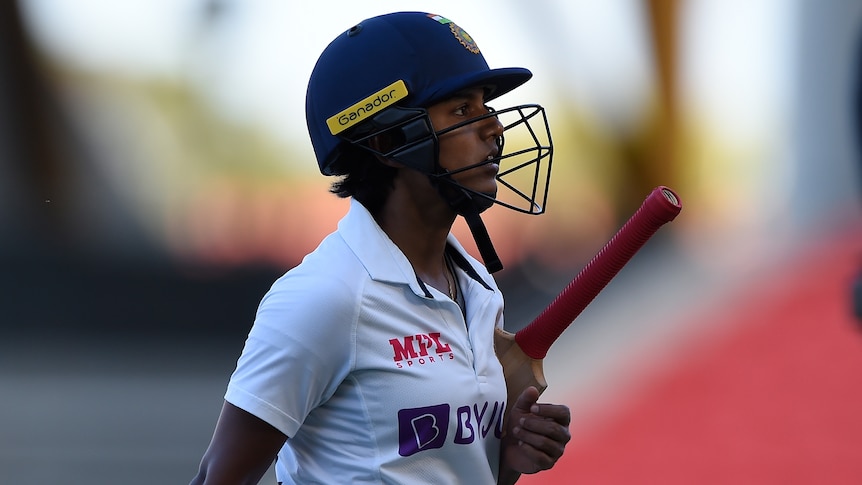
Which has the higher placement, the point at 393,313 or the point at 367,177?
the point at 367,177

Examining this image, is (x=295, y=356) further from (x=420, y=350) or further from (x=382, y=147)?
(x=382, y=147)

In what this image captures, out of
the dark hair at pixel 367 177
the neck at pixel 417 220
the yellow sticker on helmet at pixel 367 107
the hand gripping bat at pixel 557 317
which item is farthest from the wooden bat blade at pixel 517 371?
the yellow sticker on helmet at pixel 367 107

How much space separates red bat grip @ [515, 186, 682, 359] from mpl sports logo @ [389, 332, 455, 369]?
19 cm

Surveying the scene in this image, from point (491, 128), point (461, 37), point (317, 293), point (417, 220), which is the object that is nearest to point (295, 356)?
point (317, 293)

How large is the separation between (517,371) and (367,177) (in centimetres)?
39

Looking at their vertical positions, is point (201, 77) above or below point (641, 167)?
above

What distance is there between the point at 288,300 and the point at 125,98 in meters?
4.54

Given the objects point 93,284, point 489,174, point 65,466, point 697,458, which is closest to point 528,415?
point 489,174

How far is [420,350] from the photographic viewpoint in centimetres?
161

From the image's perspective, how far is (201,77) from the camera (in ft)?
18.4

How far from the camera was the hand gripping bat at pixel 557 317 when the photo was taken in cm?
168

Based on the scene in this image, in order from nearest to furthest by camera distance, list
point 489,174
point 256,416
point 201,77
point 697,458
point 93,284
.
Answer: point 256,416
point 489,174
point 697,458
point 201,77
point 93,284

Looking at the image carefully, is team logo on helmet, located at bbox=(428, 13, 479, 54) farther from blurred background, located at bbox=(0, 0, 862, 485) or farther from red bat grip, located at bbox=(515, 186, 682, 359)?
blurred background, located at bbox=(0, 0, 862, 485)

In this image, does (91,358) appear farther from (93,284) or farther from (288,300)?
(288,300)
